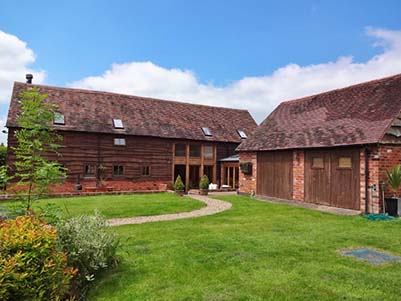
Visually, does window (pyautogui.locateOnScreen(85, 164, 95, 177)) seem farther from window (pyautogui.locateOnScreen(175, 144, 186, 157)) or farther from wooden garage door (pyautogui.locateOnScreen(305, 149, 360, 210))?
wooden garage door (pyautogui.locateOnScreen(305, 149, 360, 210))

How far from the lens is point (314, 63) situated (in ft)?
56.2

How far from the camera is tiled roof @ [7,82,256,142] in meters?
23.5

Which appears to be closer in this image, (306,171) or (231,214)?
(231,214)

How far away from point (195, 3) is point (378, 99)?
31.2 ft

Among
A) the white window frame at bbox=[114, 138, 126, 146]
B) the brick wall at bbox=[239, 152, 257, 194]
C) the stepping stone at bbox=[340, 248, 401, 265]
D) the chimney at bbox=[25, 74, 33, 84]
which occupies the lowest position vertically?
the stepping stone at bbox=[340, 248, 401, 265]

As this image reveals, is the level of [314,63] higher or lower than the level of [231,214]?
higher

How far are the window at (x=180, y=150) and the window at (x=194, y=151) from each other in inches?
23.6

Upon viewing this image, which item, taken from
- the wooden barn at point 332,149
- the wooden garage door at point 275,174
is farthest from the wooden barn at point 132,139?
the wooden garage door at point 275,174

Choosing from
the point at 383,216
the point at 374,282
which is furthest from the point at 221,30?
the point at 374,282

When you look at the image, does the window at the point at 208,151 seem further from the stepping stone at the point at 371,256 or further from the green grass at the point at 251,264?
the stepping stone at the point at 371,256

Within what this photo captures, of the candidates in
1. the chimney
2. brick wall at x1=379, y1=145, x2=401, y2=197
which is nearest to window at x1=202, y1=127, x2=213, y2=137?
the chimney

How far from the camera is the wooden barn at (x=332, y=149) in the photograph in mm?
12523

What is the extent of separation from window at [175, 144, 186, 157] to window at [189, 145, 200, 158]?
598 mm

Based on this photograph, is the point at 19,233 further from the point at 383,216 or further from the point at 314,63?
the point at 314,63
